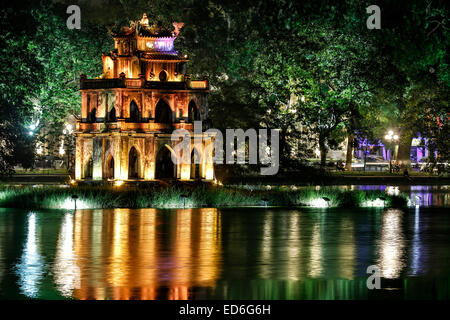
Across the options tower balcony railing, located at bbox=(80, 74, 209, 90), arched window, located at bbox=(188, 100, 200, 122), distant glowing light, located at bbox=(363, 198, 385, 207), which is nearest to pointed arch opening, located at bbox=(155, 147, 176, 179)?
arched window, located at bbox=(188, 100, 200, 122)

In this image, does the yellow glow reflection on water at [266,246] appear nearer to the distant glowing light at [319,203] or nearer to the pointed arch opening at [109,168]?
the distant glowing light at [319,203]

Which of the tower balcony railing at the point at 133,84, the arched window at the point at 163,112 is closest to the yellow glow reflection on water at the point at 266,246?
the tower balcony railing at the point at 133,84

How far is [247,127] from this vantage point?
72812mm

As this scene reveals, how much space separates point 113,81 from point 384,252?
1318 inches

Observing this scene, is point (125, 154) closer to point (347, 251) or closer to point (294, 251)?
point (294, 251)

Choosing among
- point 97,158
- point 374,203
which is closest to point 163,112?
point 97,158

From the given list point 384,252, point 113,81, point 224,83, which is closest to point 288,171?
point 224,83

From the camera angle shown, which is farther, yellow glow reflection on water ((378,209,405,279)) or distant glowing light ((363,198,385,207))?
distant glowing light ((363,198,385,207))

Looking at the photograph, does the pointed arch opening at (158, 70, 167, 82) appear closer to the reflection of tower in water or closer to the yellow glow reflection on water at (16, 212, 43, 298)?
the reflection of tower in water

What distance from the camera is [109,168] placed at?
177 ft

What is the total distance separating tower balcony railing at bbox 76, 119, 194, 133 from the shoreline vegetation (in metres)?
8.81

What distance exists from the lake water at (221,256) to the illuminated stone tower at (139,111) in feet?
59.6

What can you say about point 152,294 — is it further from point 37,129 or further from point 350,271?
point 37,129

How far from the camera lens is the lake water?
16.8 m
